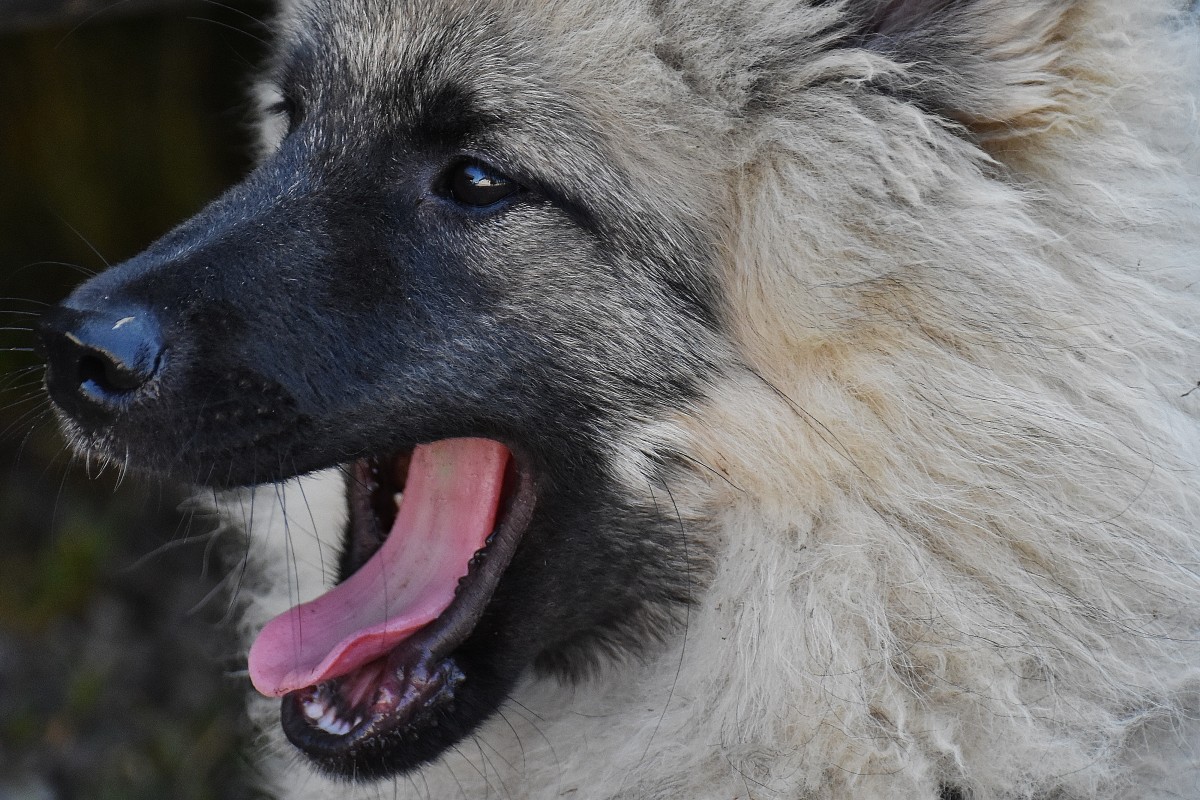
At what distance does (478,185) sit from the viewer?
244 centimetres

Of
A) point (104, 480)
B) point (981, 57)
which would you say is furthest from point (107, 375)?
point (104, 480)

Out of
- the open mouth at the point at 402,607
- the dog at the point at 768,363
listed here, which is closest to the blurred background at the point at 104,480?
the open mouth at the point at 402,607

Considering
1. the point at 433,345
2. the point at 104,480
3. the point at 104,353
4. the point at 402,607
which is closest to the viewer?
the point at 104,353

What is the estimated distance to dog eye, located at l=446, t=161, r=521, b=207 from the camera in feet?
7.95

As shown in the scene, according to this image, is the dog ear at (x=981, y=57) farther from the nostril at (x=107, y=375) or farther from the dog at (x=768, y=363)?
the nostril at (x=107, y=375)

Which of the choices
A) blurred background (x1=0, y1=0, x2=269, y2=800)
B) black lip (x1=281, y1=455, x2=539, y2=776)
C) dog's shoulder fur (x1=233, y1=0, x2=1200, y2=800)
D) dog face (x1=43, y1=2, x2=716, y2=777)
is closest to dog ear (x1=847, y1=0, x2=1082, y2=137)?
dog's shoulder fur (x1=233, y1=0, x2=1200, y2=800)

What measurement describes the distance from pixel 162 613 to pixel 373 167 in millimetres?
3200

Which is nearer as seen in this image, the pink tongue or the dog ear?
the dog ear

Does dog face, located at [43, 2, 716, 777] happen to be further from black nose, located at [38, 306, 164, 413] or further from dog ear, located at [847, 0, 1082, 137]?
dog ear, located at [847, 0, 1082, 137]

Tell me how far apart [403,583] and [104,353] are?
32.2 inches

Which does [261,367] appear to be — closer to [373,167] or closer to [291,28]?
[373,167]

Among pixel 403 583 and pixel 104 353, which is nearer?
pixel 104 353

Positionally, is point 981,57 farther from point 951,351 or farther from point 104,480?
point 104,480

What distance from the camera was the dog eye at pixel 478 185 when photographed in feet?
7.95
